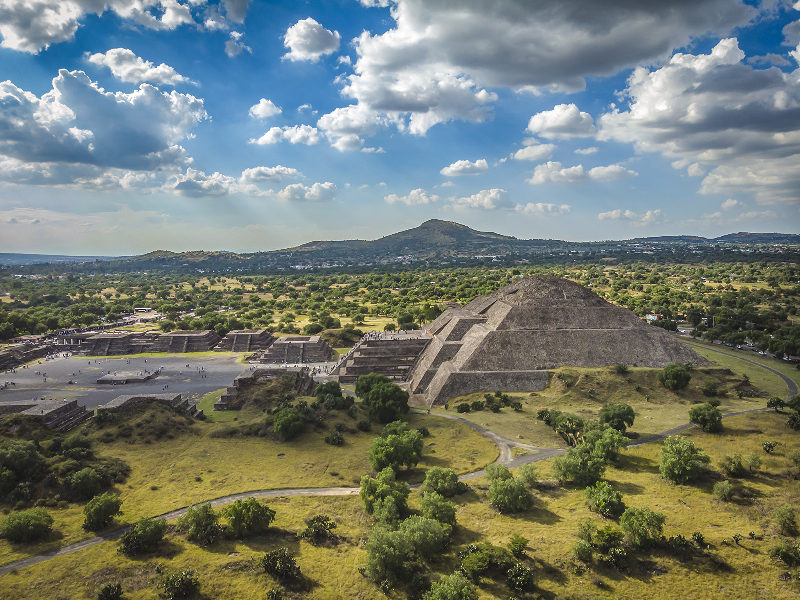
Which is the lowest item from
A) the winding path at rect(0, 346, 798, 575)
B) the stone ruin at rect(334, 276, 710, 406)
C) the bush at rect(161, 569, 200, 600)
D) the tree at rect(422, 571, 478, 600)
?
the winding path at rect(0, 346, 798, 575)

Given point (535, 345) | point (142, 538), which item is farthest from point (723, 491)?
point (142, 538)

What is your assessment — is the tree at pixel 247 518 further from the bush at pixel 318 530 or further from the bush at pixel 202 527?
the bush at pixel 318 530

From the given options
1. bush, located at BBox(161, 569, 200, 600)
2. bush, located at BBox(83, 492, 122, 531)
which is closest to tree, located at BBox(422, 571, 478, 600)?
bush, located at BBox(161, 569, 200, 600)

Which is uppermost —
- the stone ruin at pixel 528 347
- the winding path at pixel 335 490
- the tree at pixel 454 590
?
the stone ruin at pixel 528 347

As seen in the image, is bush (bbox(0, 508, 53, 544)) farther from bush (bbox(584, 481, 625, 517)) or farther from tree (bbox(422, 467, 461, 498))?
bush (bbox(584, 481, 625, 517))

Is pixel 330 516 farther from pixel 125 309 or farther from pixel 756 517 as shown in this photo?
pixel 125 309

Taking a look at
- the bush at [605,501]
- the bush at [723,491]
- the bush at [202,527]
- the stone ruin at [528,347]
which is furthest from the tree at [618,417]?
the bush at [202,527]

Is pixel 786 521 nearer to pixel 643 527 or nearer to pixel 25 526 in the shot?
pixel 643 527
